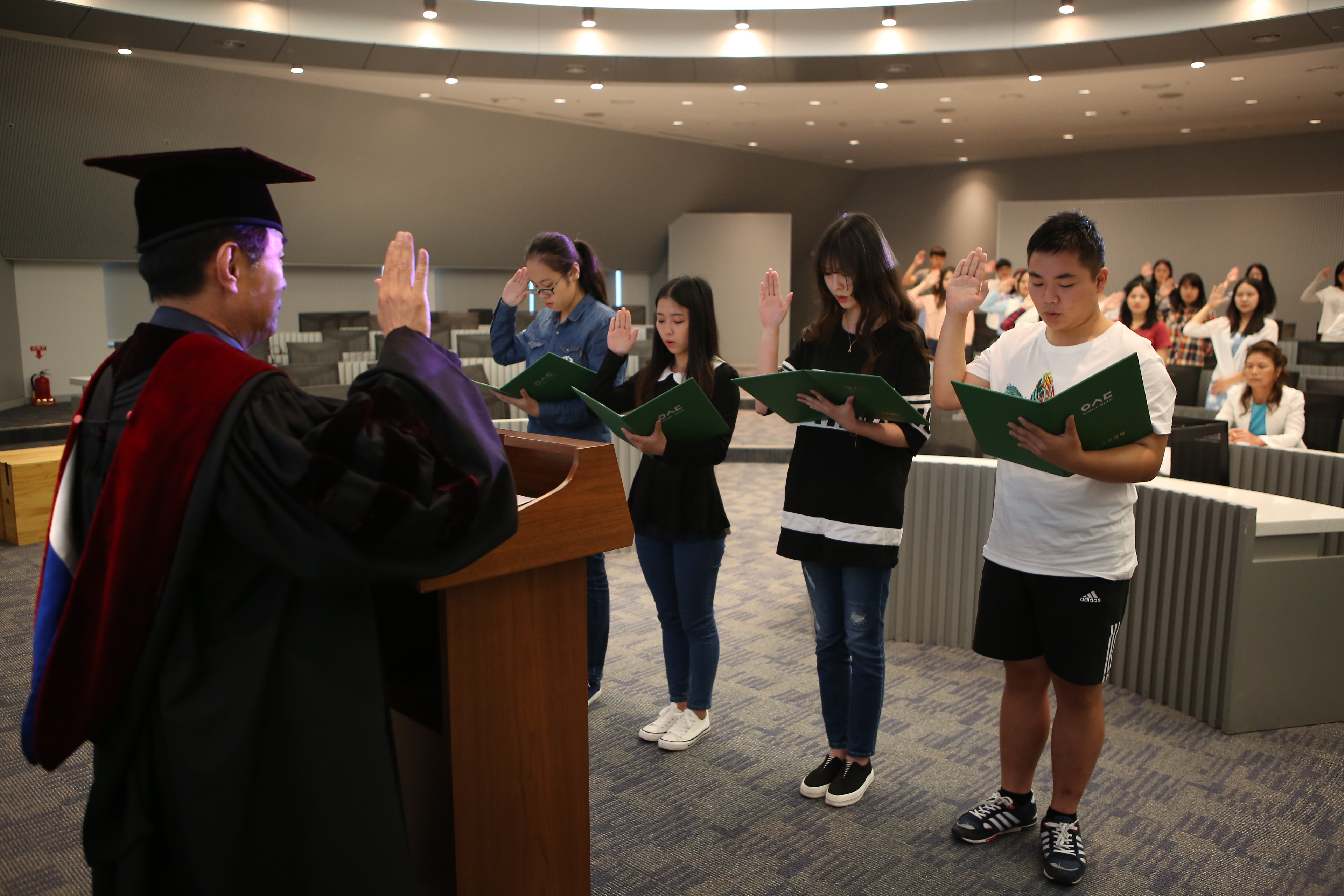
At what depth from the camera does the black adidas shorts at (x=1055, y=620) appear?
2.05 m

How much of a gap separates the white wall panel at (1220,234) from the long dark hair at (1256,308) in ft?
22.8

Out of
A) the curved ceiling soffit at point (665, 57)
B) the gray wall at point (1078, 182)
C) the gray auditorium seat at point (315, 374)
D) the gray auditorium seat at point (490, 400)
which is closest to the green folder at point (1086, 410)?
the gray auditorium seat at point (490, 400)

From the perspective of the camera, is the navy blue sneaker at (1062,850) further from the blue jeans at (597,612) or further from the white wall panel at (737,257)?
the white wall panel at (737,257)

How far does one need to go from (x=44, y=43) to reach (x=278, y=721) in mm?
8848

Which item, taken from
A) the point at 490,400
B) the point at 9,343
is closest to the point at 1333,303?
the point at 490,400

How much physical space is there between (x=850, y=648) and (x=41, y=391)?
10.4 metres

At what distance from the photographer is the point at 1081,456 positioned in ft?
6.15

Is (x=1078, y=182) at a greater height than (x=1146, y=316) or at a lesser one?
greater

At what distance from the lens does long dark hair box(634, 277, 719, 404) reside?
105 inches

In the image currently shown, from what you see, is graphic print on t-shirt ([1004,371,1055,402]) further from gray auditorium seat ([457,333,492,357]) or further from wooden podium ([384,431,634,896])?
gray auditorium seat ([457,333,492,357])

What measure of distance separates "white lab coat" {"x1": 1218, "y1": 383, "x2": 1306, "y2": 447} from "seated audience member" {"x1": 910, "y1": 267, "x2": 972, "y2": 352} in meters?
3.06

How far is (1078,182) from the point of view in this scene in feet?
51.7

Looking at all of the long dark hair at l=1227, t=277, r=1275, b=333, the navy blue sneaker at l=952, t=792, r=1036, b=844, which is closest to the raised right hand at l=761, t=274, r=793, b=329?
the navy blue sneaker at l=952, t=792, r=1036, b=844

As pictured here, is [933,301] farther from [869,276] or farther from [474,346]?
[869,276]
